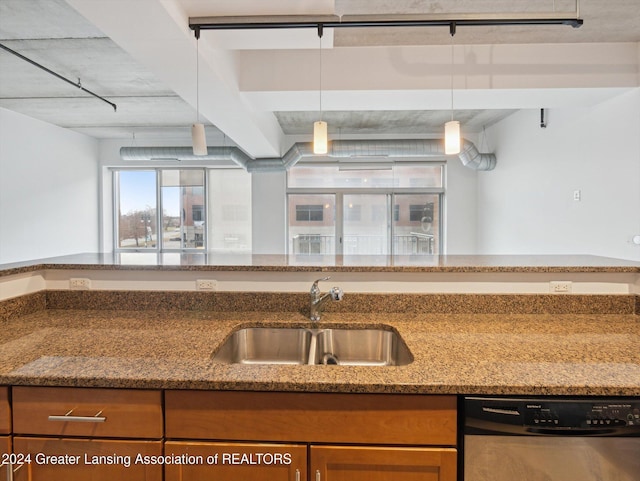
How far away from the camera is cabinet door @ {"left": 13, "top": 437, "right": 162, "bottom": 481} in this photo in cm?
103

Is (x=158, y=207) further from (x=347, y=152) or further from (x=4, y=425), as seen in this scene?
(x=4, y=425)

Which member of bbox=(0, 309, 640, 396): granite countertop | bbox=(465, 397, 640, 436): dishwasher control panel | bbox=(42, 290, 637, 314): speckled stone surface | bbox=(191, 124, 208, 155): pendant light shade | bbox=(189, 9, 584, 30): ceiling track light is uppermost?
bbox=(189, 9, 584, 30): ceiling track light

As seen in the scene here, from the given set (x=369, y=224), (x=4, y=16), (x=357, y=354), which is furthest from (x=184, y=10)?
(x=369, y=224)

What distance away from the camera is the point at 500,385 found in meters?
0.96

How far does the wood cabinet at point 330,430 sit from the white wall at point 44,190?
4.91m

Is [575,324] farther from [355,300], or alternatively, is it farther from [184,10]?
[184,10]

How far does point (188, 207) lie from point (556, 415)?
6210mm

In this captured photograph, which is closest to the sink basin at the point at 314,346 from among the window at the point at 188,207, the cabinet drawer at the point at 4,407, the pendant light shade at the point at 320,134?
the cabinet drawer at the point at 4,407

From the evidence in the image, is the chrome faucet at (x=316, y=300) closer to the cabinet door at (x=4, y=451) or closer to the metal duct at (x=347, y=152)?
the cabinet door at (x=4, y=451)

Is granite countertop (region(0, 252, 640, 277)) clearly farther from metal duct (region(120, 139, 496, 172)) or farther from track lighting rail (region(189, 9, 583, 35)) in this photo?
metal duct (region(120, 139, 496, 172))

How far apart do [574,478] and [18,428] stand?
1.59 meters

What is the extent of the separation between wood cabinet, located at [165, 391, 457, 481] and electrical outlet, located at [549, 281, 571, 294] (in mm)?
978

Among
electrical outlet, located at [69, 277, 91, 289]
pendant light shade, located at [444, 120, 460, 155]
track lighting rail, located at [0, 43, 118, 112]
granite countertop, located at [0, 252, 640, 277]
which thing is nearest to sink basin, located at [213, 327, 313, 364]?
granite countertop, located at [0, 252, 640, 277]

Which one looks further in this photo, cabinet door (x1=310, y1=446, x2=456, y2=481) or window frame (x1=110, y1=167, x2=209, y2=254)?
window frame (x1=110, y1=167, x2=209, y2=254)
